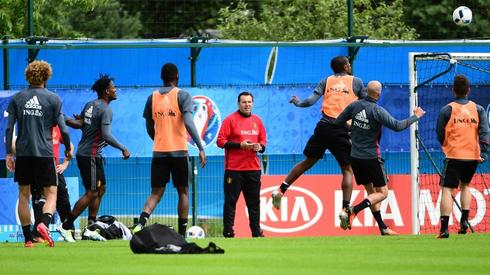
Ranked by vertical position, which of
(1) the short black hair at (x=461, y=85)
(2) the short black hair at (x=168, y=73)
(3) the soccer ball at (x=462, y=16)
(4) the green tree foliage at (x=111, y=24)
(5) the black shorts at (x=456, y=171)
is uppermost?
(4) the green tree foliage at (x=111, y=24)

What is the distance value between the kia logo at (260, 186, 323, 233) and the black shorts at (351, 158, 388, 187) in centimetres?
314

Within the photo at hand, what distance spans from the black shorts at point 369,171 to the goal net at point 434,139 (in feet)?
8.83

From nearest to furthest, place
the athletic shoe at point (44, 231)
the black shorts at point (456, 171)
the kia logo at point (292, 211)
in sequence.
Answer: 1. the athletic shoe at point (44, 231)
2. the black shorts at point (456, 171)
3. the kia logo at point (292, 211)

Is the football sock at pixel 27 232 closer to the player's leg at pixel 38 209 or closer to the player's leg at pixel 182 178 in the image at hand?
the player's leg at pixel 38 209

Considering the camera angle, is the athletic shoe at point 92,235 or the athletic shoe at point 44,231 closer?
the athletic shoe at point 44,231

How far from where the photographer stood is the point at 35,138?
1734 cm

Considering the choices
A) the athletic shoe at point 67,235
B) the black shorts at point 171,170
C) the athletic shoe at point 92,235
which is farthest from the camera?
the athletic shoe at point 92,235

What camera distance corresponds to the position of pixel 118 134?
902 inches

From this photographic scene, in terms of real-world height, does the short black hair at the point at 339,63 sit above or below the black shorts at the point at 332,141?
above

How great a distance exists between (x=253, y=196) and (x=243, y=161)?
53cm

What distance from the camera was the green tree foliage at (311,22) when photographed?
37000 mm

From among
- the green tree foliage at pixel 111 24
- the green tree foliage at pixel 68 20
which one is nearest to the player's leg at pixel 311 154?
the green tree foliage at pixel 68 20

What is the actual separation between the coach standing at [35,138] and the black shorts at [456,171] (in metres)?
5.38

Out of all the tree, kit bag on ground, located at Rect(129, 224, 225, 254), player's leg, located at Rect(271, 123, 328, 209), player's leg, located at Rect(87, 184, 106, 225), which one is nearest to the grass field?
kit bag on ground, located at Rect(129, 224, 225, 254)
